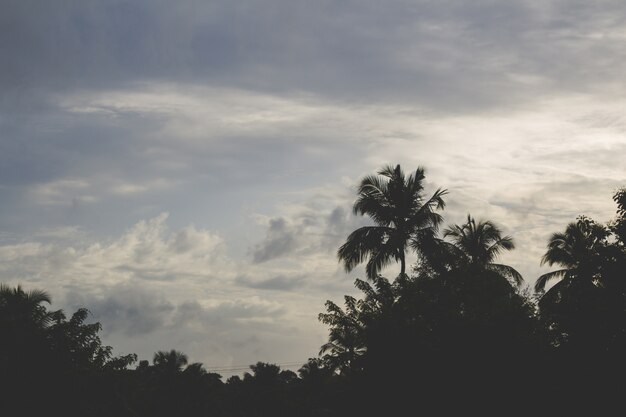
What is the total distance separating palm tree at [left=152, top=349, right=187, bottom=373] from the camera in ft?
229

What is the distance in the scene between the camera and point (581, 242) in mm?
26156

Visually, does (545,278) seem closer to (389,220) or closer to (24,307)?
(389,220)

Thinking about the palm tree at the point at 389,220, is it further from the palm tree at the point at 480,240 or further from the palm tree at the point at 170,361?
the palm tree at the point at 170,361

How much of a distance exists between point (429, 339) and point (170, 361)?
4623cm

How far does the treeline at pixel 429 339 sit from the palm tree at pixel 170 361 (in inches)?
1194

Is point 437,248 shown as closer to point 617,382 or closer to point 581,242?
point 581,242

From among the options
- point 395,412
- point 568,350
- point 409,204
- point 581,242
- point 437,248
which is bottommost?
point 395,412

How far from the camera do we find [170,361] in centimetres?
7025

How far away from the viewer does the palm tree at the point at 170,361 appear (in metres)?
69.8

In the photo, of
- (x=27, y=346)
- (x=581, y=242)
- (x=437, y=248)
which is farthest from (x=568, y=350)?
(x=27, y=346)

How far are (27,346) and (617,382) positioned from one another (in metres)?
22.3

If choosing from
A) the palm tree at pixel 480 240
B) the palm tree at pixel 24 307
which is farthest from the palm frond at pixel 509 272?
the palm tree at pixel 24 307

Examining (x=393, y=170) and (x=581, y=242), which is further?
(x=393, y=170)

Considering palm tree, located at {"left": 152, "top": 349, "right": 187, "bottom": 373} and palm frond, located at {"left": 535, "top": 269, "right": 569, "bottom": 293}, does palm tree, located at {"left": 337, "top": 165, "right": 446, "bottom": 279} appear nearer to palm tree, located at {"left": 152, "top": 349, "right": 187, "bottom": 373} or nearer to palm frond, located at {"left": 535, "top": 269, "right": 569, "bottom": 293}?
palm frond, located at {"left": 535, "top": 269, "right": 569, "bottom": 293}
